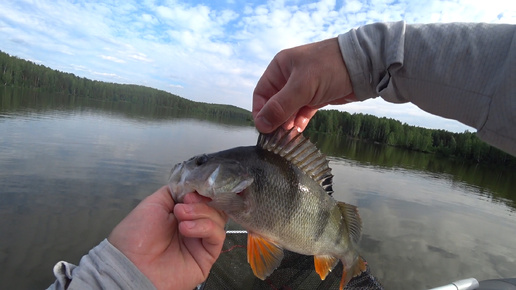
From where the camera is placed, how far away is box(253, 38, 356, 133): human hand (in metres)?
1.96

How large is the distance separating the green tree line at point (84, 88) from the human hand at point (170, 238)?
2928 inches

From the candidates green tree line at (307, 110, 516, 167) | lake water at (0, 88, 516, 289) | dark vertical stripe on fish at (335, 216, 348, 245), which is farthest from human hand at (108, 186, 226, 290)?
green tree line at (307, 110, 516, 167)

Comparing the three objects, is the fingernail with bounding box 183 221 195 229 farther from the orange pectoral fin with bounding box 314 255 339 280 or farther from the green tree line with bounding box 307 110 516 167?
the green tree line with bounding box 307 110 516 167

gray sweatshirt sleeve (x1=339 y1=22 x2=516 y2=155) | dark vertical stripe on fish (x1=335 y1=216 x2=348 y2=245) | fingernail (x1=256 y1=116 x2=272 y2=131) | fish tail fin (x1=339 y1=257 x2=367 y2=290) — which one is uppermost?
gray sweatshirt sleeve (x1=339 y1=22 x2=516 y2=155)

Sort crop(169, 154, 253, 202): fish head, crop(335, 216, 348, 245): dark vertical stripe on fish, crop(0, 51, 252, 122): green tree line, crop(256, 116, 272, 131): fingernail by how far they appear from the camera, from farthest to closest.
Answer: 1. crop(0, 51, 252, 122): green tree line
2. crop(335, 216, 348, 245): dark vertical stripe on fish
3. crop(256, 116, 272, 131): fingernail
4. crop(169, 154, 253, 202): fish head

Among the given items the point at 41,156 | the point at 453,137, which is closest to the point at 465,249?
the point at 41,156

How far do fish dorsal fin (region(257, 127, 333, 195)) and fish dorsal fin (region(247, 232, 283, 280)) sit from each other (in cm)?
71

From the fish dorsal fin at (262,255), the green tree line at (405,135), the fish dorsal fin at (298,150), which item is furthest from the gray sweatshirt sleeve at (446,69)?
the green tree line at (405,135)

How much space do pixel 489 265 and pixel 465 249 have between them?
3.95 ft

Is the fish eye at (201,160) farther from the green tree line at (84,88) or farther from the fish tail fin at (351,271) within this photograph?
the green tree line at (84,88)

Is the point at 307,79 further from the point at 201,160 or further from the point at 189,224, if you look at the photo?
the point at 189,224

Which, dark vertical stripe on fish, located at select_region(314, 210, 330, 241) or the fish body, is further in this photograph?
dark vertical stripe on fish, located at select_region(314, 210, 330, 241)

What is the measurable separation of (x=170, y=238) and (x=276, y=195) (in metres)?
0.94

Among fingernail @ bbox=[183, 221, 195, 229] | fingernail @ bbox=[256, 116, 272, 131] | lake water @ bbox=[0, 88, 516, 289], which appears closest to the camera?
fingernail @ bbox=[183, 221, 195, 229]
